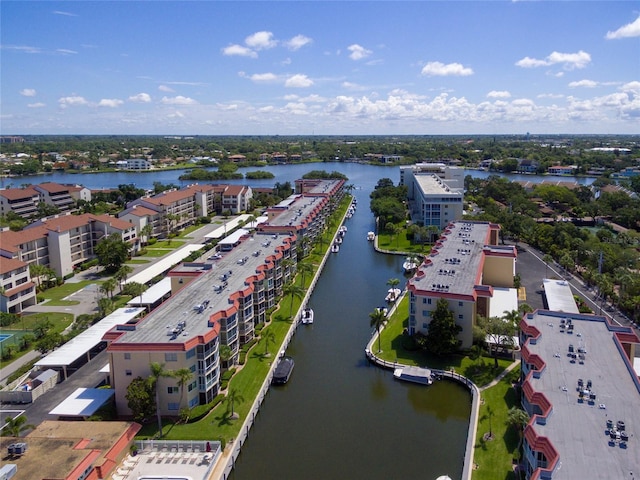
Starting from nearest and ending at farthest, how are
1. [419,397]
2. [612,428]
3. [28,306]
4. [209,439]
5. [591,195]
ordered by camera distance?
[612,428], [209,439], [419,397], [28,306], [591,195]

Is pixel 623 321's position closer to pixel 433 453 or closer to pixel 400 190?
pixel 433 453

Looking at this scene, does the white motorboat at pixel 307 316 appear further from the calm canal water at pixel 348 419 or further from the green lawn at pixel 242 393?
the green lawn at pixel 242 393

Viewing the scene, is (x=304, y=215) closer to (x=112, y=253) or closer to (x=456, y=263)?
(x=112, y=253)

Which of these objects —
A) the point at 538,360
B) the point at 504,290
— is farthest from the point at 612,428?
the point at 504,290

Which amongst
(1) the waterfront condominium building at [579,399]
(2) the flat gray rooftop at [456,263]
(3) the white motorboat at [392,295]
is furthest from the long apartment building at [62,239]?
(1) the waterfront condominium building at [579,399]

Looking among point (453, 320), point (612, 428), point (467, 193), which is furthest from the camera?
point (467, 193)

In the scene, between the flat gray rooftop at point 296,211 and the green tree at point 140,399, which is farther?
the flat gray rooftop at point 296,211

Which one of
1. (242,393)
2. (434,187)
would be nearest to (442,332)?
(242,393)
